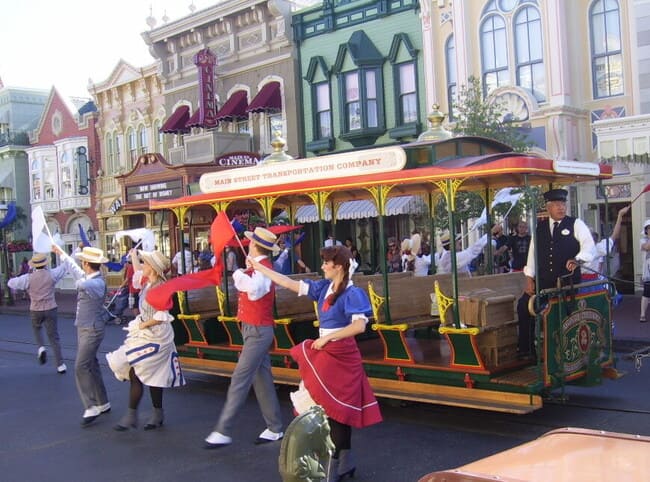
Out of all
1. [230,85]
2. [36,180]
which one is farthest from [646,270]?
[36,180]

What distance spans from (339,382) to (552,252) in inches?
106

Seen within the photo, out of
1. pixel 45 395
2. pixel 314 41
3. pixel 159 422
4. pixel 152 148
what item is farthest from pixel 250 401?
pixel 152 148

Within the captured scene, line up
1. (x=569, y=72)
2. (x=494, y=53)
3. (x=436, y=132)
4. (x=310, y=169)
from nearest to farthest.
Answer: (x=310, y=169) → (x=436, y=132) → (x=569, y=72) → (x=494, y=53)

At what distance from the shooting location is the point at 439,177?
713 centimetres

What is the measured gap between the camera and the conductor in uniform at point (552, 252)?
281 inches

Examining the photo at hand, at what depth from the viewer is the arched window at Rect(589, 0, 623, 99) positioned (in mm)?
17188

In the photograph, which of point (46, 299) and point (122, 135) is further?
point (122, 135)

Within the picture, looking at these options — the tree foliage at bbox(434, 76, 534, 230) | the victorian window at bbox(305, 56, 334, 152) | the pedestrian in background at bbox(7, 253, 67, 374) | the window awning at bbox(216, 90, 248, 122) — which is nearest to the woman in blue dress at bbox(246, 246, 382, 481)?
the pedestrian in background at bbox(7, 253, 67, 374)

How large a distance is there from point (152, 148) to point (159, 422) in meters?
23.1

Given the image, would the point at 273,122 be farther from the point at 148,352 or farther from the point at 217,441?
the point at 217,441

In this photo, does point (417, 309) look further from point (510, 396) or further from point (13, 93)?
point (13, 93)

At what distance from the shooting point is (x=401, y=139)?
21312 mm

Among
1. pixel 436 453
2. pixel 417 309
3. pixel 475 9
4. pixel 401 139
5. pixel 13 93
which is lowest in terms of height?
pixel 436 453

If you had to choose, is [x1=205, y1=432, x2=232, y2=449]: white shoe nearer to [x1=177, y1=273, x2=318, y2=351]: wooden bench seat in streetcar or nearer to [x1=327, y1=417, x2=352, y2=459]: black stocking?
[x1=327, y1=417, x2=352, y2=459]: black stocking
